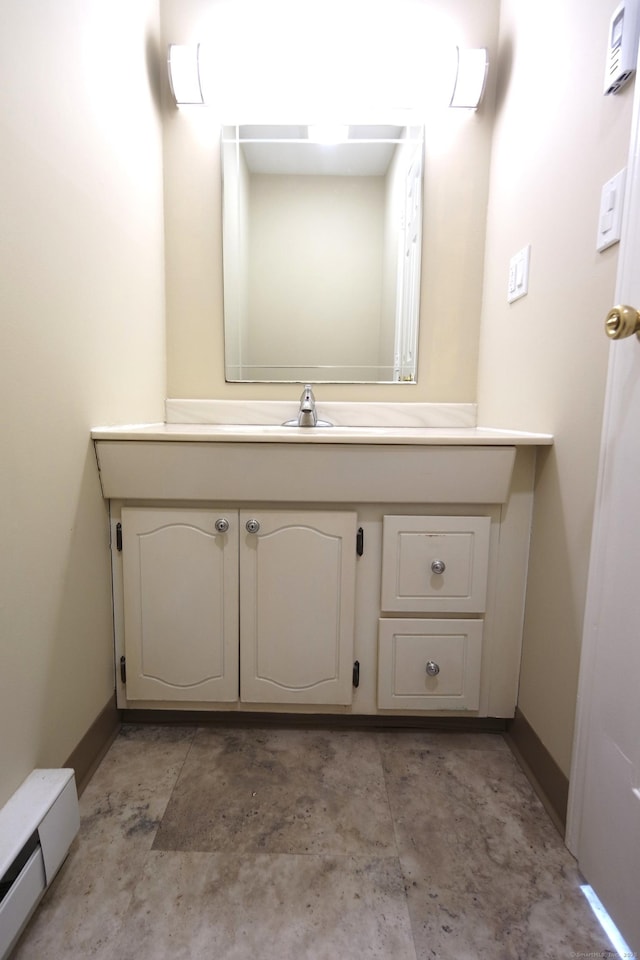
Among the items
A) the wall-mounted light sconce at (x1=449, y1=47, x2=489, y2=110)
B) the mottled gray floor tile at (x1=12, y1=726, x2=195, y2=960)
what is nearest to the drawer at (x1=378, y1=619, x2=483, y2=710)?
the mottled gray floor tile at (x1=12, y1=726, x2=195, y2=960)

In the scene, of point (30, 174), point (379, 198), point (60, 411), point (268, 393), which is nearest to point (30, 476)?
point (60, 411)

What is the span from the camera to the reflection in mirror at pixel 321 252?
1364 millimetres

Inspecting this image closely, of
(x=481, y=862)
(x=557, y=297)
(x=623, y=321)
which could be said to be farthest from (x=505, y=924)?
(x=557, y=297)

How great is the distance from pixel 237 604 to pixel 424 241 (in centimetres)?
124

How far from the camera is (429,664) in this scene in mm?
1096

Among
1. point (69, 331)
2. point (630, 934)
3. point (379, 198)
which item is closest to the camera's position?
point (630, 934)

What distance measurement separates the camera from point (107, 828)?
0.87 meters

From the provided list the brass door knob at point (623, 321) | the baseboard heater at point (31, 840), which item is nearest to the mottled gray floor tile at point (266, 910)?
the baseboard heater at point (31, 840)

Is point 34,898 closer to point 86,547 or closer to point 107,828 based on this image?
point 107,828

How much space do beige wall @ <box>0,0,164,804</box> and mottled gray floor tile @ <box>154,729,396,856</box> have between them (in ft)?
0.94

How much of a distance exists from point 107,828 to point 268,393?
1167mm

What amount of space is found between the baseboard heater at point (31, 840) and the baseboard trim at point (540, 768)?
94 centimetres

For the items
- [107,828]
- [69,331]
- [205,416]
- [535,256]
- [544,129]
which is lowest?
[107,828]

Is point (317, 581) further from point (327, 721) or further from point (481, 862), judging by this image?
point (481, 862)
